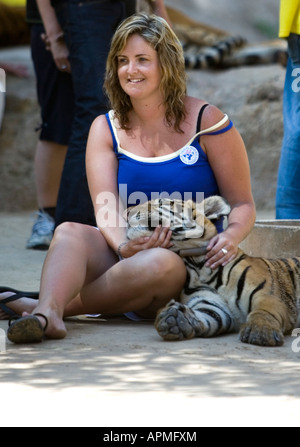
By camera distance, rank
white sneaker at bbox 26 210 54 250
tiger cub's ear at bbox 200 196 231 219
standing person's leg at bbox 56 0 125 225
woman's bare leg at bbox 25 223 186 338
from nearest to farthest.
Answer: woman's bare leg at bbox 25 223 186 338 < tiger cub's ear at bbox 200 196 231 219 < standing person's leg at bbox 56 0 125 225 < white sneaker at bbox 26 210 54 250

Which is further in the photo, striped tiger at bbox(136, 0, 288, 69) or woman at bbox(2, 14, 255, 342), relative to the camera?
striped tiger at bbox(136, 0, 288, 69)

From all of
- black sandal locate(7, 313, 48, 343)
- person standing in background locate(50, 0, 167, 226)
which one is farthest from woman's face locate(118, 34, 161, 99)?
person standing in background locate(50, 0, 167, 226)

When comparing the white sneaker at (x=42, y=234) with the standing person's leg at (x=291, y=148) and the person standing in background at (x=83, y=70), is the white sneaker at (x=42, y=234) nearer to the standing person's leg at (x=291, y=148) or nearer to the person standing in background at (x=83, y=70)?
the person standing in background at (x=83, y=70)

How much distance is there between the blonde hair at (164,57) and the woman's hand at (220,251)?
0.56 m

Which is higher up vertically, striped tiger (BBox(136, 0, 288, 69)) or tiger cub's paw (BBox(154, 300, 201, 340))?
striped tiger (BBox(136, 0, 288, 69))

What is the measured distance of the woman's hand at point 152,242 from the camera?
3.94 m

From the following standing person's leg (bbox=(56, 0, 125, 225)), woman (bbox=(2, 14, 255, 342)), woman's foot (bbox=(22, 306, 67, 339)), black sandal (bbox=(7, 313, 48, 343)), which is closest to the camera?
black sandal (bbox=(7, 313, 48, 343))

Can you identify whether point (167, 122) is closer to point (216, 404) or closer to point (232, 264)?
point (232, 264)

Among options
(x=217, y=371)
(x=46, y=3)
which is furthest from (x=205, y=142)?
(x=46, y=3)

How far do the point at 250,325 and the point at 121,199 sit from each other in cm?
89

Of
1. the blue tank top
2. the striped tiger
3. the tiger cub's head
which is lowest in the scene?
the tiger cub's head

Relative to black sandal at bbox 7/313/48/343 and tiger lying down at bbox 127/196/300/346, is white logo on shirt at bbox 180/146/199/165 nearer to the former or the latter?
tiger lying down at bbox 127/196/300/346

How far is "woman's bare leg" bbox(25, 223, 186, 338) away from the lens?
3787mm

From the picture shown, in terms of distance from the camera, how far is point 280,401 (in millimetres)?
2814
